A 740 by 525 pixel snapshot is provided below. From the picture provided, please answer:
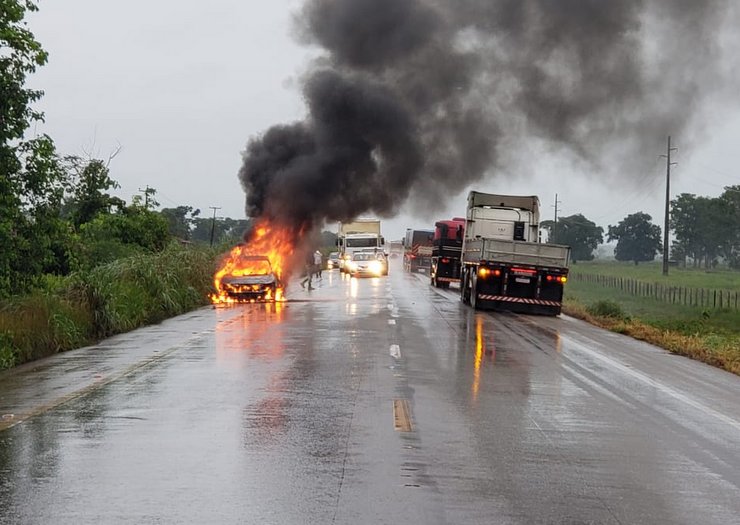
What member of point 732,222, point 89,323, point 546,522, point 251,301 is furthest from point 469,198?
point 732,222

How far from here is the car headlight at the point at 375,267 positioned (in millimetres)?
56375

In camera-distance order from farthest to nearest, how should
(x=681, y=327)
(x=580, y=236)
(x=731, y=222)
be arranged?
(x=580, y=236) < (x=731, y=222) < (x=681, y=327)

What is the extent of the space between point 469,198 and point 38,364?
20.2m

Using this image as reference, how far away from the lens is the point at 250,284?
3048 centimetres

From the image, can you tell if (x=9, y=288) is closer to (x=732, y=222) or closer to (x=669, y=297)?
(x=669, y=297)

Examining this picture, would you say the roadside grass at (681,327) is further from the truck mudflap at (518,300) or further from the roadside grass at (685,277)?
the roadside grass at (685,277)

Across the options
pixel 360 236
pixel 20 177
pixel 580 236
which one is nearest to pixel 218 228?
pixel 580 236

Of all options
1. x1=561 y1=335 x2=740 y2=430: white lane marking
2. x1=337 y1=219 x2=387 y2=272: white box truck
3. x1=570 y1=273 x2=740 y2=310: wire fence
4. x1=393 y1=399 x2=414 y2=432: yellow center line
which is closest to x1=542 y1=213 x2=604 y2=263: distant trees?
x1=570 y1=273 x2=740 y2=310: wire fence

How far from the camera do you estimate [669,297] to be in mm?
44500

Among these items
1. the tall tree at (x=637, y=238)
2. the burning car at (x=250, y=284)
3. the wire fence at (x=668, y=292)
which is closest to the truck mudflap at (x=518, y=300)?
the burning car at (x=250, y=284)

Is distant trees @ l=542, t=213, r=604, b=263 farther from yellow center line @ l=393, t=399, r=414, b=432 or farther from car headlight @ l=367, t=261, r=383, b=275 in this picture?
yellow center line @ l=393, t=399, r=414, b=432

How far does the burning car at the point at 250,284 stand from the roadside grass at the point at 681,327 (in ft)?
31.9

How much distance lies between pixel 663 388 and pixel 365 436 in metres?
5.67

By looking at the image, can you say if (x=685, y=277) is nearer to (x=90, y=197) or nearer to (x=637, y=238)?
(x=90, y=197)
